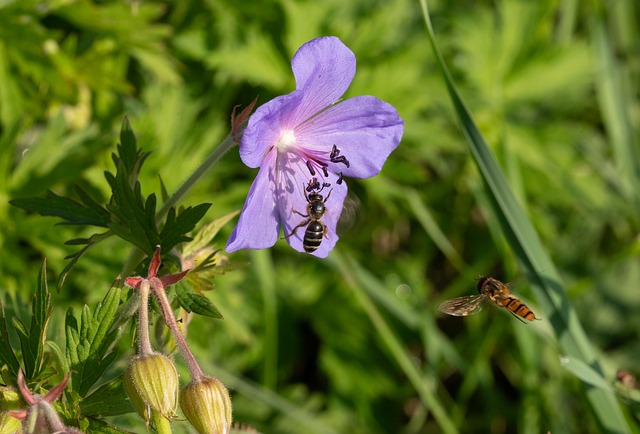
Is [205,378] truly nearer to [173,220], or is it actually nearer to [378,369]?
[173,220]

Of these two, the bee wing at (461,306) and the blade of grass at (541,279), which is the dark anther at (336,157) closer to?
the bee wing at (461,306)

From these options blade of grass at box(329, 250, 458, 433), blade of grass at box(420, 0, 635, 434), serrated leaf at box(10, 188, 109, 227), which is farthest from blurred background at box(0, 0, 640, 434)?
serrated leaf at box(10, 188, 109, 227)

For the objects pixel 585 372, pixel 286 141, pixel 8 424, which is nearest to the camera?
pixel 8 424

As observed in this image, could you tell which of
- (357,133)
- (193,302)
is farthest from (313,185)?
(193,302)

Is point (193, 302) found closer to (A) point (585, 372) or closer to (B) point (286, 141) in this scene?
(B) point (286, 141)

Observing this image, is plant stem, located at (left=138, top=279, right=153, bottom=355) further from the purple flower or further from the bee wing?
the bee wing

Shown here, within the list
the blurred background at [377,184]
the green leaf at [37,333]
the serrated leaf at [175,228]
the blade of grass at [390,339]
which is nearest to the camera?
the green leaf at [37,333]

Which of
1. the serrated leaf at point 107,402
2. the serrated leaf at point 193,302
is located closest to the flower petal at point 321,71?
the serrated leaf at point 193,302
